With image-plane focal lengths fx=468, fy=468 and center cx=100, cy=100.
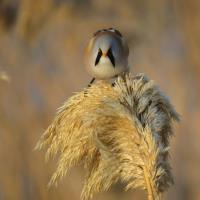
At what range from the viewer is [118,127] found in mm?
938

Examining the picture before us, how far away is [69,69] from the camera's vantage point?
4.86 ft

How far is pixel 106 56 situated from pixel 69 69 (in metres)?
0.46

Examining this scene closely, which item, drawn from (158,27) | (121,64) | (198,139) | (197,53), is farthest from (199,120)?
(121,64)

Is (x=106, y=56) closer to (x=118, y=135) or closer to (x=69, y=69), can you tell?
(x=118, y=135)

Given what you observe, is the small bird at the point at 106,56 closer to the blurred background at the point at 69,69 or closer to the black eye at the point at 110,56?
the black eye at the point at 110,56

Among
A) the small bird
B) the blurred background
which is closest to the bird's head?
the small bird

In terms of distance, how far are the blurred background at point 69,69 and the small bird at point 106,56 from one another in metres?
0.38

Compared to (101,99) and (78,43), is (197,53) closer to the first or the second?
(78,43)

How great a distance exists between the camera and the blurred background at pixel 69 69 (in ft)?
4.57

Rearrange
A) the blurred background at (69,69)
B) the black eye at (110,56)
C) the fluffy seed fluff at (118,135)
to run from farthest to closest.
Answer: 1. the blurred background at (69,69)
2. the black eye at (110,56)
3. the fluffy seed fluff at (118,135)

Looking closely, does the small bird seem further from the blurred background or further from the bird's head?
the blurred background

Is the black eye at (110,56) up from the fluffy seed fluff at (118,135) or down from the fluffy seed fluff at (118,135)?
up

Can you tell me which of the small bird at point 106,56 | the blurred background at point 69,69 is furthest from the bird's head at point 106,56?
the blurred background at point 69,69

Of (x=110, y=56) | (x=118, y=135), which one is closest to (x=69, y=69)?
(x=110, y=56)
